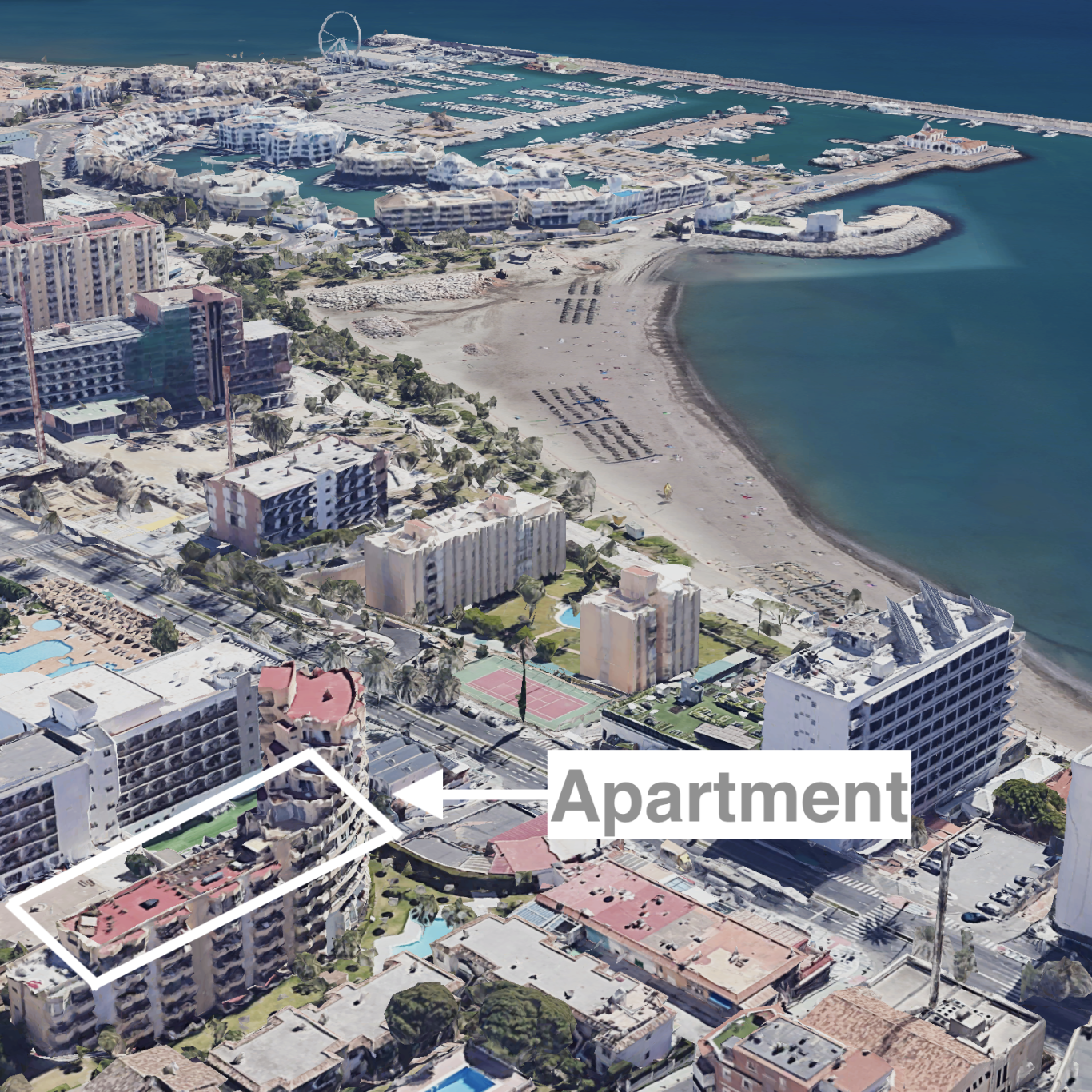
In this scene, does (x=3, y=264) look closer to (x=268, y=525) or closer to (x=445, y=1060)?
(x=268, y=525)

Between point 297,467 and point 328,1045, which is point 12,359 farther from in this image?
point 328,1045

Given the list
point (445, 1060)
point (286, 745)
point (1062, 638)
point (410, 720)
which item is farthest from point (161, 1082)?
point (1062, 638)

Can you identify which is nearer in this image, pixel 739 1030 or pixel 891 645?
pixel 739 1030

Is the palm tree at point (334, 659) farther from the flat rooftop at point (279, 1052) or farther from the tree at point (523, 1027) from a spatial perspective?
the tree at point (523, 1027)

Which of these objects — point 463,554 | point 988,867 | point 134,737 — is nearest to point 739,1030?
point 988,867

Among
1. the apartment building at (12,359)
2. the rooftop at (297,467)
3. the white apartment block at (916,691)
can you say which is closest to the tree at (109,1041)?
the white apartment block at (916,691)

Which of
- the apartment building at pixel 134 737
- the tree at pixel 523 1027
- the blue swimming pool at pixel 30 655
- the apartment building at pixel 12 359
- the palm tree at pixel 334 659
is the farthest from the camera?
the apartment building at pixel 12 359
